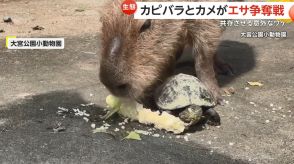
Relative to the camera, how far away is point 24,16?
914cm

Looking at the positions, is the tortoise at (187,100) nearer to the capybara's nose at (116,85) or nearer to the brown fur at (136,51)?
the brown fur at (136,51)

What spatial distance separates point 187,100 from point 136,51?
71cm

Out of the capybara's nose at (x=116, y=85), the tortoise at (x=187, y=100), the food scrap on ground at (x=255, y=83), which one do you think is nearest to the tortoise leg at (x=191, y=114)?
the tortoise at (x=187, y=100)

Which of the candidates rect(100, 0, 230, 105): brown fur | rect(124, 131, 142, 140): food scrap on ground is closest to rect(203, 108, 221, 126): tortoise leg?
rect(100, 0, 230, 105): brown fur

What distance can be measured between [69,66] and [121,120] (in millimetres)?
2029

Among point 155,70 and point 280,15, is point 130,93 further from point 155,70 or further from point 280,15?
point 280,15

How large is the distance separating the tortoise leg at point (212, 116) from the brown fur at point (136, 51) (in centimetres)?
60

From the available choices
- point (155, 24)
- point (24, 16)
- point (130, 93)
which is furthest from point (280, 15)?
point (24, 16)

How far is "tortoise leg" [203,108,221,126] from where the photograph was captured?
5.01 metres

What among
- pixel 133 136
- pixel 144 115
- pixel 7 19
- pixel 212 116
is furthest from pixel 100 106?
pixel 7 19

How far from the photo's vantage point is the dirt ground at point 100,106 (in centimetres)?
426

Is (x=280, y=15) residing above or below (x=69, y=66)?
above

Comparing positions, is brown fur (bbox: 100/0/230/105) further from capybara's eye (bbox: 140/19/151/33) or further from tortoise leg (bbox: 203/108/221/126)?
tortoise leg (bbox: 203/108/221/126)

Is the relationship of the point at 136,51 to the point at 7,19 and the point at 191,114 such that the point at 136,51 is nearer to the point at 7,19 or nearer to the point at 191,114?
the point at 191,114
